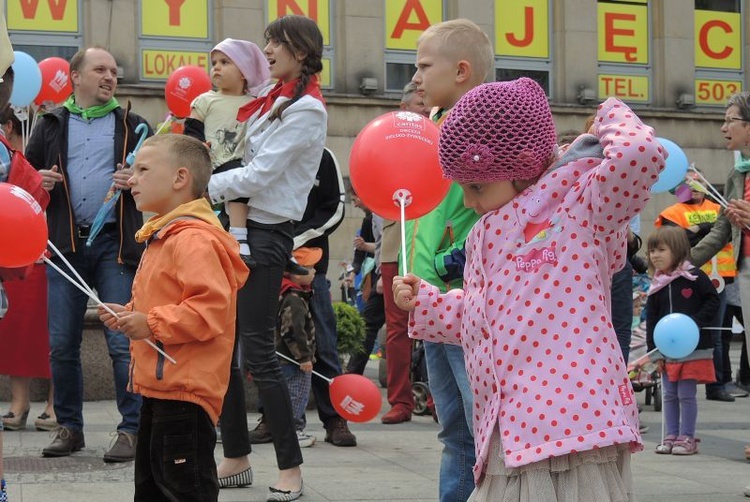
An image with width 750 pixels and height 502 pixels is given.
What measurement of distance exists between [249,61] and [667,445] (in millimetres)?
3633

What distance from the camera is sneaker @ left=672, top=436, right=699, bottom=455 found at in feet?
24.7

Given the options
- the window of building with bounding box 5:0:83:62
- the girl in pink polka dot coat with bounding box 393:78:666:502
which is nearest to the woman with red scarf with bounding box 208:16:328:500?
the girl in pink polka dot coat with bounding box 393:78:666:502

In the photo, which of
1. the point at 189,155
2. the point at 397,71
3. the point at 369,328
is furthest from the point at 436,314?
the point at 397,71

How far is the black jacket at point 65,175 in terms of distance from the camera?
6645mm

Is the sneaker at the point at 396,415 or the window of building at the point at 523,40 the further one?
the window of building at the point at 523,40

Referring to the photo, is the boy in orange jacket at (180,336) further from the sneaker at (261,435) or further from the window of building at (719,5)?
the window of building at (719,5)

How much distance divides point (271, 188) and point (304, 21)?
0.86 m

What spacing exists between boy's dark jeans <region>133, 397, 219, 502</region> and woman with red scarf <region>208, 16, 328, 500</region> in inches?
42.5

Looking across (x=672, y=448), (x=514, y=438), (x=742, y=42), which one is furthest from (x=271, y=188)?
(x=742, y=42)

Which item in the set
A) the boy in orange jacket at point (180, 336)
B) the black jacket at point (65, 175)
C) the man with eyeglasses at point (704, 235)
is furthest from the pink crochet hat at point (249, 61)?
the man with eyeglasses at point (704, 235)

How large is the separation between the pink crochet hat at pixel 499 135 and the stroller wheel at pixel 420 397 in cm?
608

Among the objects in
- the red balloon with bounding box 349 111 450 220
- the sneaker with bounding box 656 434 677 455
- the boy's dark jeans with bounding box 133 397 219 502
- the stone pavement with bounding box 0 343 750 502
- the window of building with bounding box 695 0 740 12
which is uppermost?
the window of building with bounding box 695 0 740 12

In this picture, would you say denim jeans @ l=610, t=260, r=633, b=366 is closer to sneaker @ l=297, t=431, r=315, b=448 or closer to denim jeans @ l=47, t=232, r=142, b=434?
sneaker @ l=297, t=431, r=315, b=448

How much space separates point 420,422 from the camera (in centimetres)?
893
